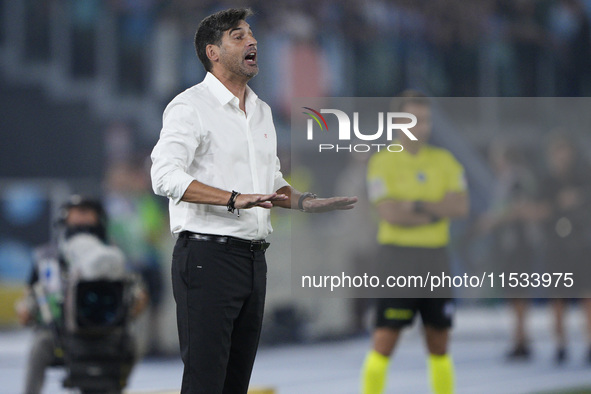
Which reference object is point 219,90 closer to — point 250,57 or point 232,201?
point 250,57

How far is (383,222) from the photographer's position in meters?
5.39

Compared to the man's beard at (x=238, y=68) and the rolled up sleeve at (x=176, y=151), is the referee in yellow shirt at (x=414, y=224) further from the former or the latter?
the rolled up sleeve at (x=176, y=151)

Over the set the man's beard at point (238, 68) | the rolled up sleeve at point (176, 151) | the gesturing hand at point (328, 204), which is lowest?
the gesturing hand at point (328, 204)

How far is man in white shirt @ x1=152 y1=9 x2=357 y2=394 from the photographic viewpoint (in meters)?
3.00

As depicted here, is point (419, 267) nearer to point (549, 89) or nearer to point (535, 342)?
point (535, 342)

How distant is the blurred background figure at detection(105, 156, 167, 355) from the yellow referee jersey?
11.5 feet

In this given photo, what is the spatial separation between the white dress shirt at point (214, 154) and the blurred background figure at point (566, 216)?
203 inches

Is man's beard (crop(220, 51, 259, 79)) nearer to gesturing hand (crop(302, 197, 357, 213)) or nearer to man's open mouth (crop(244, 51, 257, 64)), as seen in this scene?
man's open mouth (crop(244, 51, 257, 64))

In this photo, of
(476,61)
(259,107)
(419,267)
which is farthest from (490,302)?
(259,107)

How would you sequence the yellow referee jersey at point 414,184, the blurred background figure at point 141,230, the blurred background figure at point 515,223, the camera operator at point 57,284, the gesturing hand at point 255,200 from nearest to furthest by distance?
the gesturing hand at point 255,200 < the camera operator at point 57,284 < the yellow referee jersey at point 414,184 < the blurred background figure at point 515,223 < the blurred background figure at point 141,230

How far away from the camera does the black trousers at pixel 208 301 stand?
302 centimetres

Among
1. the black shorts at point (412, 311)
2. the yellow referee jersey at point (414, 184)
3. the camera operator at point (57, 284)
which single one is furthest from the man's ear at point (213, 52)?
the black shorts at point (412, 311)

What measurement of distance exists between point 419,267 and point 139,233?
4.18 meters

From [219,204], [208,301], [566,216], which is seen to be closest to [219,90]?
[219,204]
